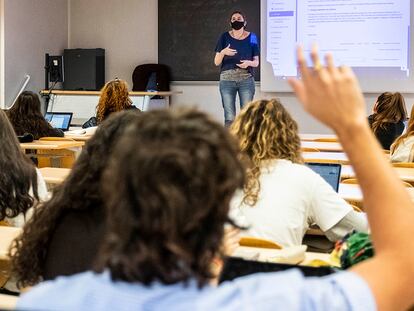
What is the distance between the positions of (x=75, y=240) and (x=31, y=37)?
9.67 m

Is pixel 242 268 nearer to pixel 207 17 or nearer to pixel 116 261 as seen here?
pixel 116 261

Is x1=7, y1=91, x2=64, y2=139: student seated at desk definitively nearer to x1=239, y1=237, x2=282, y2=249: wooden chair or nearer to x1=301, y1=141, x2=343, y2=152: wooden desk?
x1=301, y1=141, x2=343, y2=152: wooden desk

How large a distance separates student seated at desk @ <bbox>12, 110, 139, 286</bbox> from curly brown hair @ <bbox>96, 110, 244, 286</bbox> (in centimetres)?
91

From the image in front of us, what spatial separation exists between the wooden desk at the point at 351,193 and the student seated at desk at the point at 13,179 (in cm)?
165

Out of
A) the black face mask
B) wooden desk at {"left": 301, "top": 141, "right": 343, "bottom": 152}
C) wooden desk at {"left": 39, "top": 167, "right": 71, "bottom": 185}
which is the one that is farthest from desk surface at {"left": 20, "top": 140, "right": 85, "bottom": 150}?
the black face mask

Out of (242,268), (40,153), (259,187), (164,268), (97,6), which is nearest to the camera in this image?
(164,268)

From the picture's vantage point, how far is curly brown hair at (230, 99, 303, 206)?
112 inches

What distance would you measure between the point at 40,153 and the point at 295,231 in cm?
527

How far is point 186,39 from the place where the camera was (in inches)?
416

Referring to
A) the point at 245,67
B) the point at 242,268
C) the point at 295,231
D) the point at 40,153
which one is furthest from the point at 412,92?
the point at 242,268

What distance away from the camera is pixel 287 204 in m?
2.82

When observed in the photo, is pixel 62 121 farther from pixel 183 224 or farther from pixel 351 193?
pixel 183 224

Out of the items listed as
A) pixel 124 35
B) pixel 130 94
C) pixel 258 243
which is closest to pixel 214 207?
pixel 258 243

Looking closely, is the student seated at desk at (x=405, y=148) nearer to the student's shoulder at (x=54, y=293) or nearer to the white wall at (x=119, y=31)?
the student's shoulder at (x=54, y=293)
